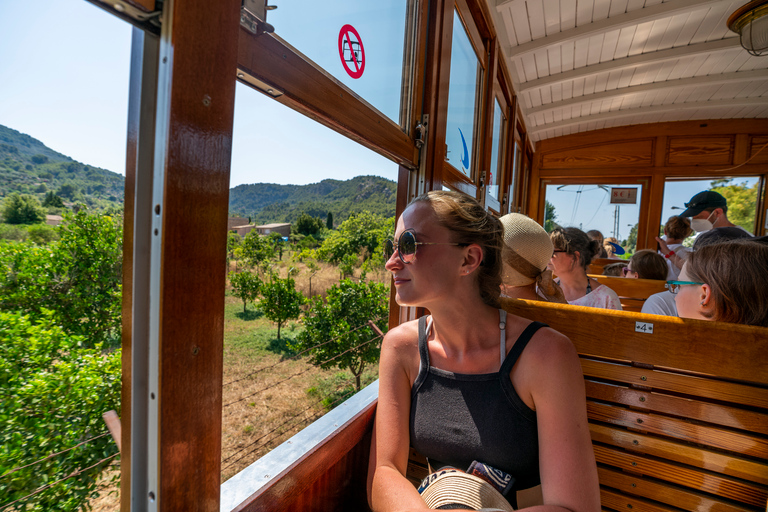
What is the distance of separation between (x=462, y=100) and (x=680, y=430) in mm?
2264

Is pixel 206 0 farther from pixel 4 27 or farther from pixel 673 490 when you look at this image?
pixel 673 490

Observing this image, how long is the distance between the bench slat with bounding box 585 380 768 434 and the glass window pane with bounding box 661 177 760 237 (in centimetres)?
557

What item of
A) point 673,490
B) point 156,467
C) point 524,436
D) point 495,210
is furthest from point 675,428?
point 495,210

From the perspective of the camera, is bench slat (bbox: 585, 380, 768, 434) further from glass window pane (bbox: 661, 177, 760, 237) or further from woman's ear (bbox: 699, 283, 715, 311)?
glass window pane (bbox: 661, 177, 760, 237)

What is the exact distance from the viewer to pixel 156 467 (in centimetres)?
68

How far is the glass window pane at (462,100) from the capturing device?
243 cm

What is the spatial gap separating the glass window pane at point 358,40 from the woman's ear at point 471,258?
2.37ft

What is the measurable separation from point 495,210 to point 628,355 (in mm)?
2620

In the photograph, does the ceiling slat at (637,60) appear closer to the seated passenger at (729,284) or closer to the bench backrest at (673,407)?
the seated passenger at (729,284)

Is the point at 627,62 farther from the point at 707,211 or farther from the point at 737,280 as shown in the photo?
the point at 737,280

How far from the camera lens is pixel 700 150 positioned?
5.59 metres

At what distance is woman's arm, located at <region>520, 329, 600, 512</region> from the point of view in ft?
2.84

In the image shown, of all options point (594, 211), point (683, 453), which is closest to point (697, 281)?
point (683, 453)

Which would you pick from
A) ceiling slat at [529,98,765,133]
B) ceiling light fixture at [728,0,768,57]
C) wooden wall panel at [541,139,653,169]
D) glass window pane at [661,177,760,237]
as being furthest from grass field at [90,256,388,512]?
glass window pane at [661,177,760,237]
